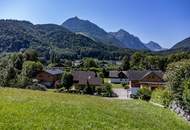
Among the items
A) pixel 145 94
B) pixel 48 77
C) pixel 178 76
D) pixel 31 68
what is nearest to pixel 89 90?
pixel 145 94

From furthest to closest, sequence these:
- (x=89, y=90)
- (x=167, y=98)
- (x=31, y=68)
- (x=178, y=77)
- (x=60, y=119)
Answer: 1. (x=31, y=68)
2. (x=89, y=90)
3. (x=167, y=98)
4. (x=178, y=77)
5. (x=60, y=119)

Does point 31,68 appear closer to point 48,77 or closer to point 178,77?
point 48,77

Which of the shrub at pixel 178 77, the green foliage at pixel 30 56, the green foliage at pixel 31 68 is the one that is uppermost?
the green foliage at pixel 30 56

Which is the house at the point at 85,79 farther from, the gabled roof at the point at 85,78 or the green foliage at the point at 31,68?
the green foliage at the point at 31,68

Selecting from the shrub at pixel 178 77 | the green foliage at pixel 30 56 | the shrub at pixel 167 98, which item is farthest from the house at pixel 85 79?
the shrub at pixel 178 77

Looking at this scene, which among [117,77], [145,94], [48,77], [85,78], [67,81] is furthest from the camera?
[117,77]

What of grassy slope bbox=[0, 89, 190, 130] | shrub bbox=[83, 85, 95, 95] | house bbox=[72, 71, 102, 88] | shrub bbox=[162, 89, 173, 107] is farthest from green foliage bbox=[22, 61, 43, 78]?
grassy slope bbox=[0, 89, 190, 130]

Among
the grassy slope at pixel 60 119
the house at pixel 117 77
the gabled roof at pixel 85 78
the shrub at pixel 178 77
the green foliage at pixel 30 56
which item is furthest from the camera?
the green foliage at pixel 30 56

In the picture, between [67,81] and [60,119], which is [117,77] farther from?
[60,119]

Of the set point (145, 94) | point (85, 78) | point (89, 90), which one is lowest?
point (145, 94)

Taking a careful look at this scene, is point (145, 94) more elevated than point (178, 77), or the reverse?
point (178, 77)

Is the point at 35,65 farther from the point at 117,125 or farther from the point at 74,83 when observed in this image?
the point at 117,125

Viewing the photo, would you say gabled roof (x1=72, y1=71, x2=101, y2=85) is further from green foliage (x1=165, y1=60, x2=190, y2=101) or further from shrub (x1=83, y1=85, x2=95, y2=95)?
green foliage (x1=165, y1=60, x2=190, y2=101)

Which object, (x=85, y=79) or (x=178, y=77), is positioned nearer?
(x=178, y=77)
